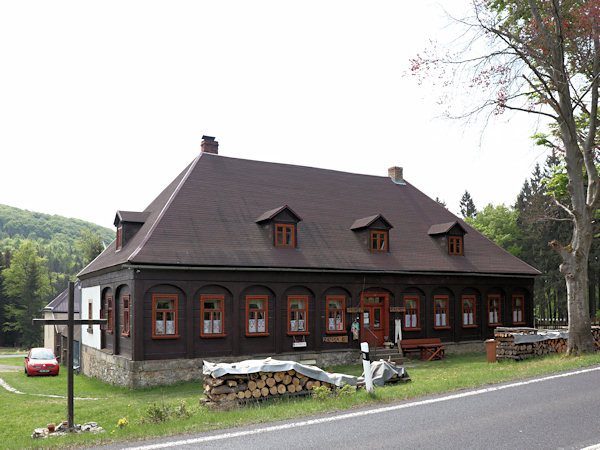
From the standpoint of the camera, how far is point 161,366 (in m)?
20.2

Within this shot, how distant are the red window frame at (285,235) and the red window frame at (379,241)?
4.46 metres

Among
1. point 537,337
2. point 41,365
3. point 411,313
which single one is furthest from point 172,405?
→ point 41,365

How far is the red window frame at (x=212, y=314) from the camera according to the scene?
2134cm

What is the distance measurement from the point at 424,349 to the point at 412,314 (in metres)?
2.00

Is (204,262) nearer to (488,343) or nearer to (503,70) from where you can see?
(488,343)

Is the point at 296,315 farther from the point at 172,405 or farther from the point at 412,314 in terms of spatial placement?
the point at 172,405

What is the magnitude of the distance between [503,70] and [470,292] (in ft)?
Answer: 45.3

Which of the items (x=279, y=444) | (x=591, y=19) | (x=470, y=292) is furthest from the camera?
(x=470, y=292)

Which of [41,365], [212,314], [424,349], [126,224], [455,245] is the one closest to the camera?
[212,314]

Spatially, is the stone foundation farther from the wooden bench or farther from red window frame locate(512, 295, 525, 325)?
red window frame locate(512, 295, 525, 325)

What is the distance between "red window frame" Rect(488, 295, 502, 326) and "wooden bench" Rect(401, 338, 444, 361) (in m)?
5.21

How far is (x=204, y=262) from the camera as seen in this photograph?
2108 centimetres

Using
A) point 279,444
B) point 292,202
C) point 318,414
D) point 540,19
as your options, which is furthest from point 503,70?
point 279,444

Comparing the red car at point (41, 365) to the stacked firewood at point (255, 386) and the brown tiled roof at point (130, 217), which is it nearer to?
the brown tiled roof at point (130, 217)
